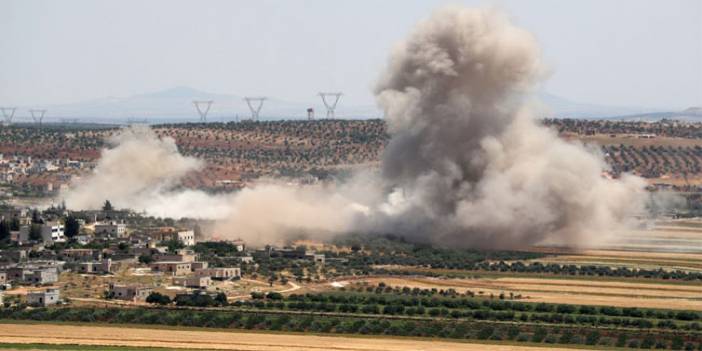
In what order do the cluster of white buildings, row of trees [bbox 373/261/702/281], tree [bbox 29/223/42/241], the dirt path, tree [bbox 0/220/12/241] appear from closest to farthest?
the dirt path < row of trees [bbox 373/261/702/281] < tree [bbox 29/223/42/241] < tree [bbox 0/220/12/241] < the cluster of white buildings

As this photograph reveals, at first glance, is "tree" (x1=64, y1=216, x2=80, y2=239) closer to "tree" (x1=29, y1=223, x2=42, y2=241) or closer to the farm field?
"tree" (x1=29, y1=223, x2=42, y2=241)

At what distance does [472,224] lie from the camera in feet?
342

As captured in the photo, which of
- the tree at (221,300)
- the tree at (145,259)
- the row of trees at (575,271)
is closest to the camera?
the tree at (221,300)

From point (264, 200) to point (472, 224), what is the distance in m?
17.0

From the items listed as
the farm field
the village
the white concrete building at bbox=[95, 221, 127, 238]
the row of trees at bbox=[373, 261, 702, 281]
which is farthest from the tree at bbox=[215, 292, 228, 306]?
the white concrete building at bbox=[95, 221, 127, 238]

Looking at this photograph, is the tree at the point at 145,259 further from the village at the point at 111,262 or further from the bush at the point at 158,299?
the bush at the point at 158,299

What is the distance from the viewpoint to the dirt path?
67312 mm

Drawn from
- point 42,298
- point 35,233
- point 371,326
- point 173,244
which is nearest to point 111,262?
point 173,244

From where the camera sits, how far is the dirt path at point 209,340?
221 feet

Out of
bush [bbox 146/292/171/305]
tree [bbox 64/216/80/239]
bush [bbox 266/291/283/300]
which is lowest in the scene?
bush [bbox 146/292/171/305]

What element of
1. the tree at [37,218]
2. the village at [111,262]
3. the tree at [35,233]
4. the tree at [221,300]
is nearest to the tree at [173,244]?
the village at [111,262]

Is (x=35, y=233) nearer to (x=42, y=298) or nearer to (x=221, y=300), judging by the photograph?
(x=42, y=298)

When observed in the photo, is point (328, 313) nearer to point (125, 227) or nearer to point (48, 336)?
point (48, 336)

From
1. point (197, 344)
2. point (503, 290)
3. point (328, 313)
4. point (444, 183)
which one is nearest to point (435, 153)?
point (444, 183)
